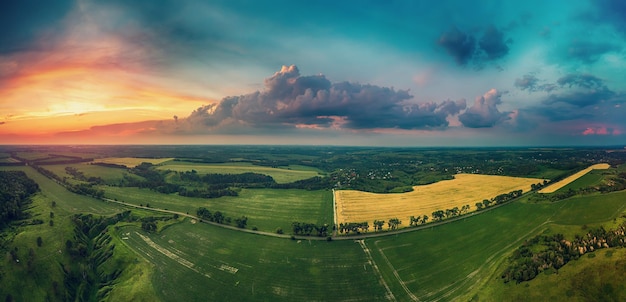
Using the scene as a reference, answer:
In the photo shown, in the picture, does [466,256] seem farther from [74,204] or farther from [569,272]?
[74,204]

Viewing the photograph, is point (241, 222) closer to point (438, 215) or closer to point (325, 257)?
point (325, 257)

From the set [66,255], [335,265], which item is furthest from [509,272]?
[66,255]

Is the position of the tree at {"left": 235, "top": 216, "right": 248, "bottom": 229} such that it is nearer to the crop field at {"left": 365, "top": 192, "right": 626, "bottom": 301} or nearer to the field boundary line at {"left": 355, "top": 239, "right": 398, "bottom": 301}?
the field boundary line at {"left": 355, "top": 239, "right": 398, "bottom": 301}

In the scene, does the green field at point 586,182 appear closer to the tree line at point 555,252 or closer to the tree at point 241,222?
the tree line at point 555,252

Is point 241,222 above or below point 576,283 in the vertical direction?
below

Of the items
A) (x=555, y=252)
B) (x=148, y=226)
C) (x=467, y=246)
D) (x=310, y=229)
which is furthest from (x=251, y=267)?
(x=555, y=252)

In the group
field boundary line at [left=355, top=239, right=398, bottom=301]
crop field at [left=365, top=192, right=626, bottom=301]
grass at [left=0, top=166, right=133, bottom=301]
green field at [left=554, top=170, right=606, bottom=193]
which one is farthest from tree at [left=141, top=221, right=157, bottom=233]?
green field at [left=554, top=170, right=606, bottom=193]
